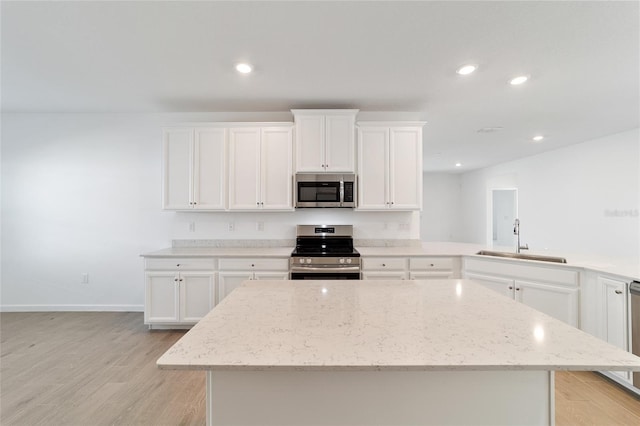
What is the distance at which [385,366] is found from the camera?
29.7 inches

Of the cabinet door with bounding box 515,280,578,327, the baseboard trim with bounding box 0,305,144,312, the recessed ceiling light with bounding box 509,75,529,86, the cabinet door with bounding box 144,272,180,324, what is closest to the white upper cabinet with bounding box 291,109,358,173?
the recessed ceiling light with bounding box 509,75,529,86

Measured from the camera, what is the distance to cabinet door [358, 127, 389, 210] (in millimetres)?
3295

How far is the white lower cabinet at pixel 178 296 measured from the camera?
2986 mm

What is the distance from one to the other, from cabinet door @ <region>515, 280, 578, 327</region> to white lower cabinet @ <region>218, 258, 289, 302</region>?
7.88ft

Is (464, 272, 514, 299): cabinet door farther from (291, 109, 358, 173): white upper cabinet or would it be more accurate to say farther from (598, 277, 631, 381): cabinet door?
(291, 109, 358, 173): white upper cabinet

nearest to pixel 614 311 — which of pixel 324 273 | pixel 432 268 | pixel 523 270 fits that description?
pixel 523 270

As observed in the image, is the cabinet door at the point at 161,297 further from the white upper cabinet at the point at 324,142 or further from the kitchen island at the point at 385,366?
the kitchen island at the point at 385,366

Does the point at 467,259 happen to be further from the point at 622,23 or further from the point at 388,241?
the point at 622,23

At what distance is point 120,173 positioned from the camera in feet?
11.8

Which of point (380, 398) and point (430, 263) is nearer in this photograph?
point (380, 398)

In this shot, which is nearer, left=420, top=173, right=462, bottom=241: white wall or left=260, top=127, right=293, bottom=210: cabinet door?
left=260, top=127, right=293, bottom=210: cabinet door

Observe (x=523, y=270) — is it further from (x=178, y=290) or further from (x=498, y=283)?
(x=178, y=290)

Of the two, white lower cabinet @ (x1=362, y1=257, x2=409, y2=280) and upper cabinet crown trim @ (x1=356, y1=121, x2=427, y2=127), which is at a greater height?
upper cabinet crown trim @ (x1=356, y1=121, x2=427, y2=127)

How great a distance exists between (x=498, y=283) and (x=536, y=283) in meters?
0.31
